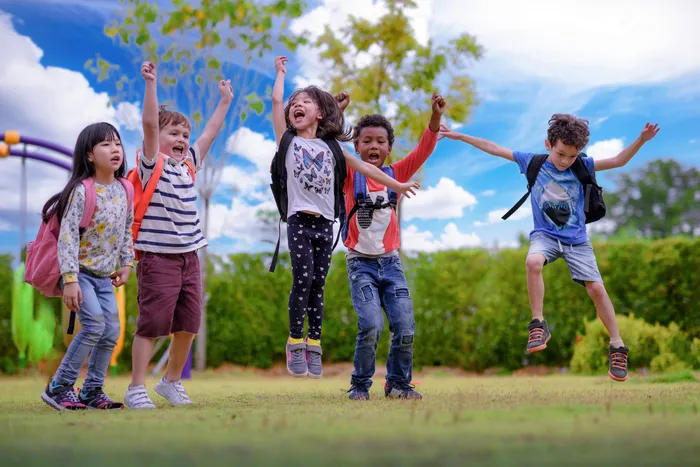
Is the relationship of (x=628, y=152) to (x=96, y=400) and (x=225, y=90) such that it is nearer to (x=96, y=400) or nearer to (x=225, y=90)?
(x=225, y=90)

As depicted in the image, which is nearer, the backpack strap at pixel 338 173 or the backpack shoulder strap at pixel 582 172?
the backpack strap at pixel 338 173

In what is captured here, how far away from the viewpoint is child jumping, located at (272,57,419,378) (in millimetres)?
4797

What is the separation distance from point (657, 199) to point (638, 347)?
3804 cm

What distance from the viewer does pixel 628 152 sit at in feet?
18.0

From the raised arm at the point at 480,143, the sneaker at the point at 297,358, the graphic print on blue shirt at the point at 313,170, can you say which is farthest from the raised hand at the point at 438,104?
the sneaker at the point at 297,358

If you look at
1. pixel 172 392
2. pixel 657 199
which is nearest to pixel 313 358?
pixel 172 392

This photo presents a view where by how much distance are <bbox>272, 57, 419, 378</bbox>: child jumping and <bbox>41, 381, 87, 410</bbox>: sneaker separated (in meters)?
1.38

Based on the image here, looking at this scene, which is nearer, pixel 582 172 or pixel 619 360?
→ pixel 619 360

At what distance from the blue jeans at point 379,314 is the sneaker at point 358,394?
36mm

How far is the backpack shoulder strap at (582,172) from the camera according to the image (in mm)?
5562

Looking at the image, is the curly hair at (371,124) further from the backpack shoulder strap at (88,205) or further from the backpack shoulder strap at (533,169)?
the backpack shoulder strap at (88,205)

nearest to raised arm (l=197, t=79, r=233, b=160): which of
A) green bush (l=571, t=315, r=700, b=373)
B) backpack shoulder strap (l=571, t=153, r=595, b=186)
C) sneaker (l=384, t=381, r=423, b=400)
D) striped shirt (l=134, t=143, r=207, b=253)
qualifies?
striped shirt (l=134, t=143, r=207, b=253)

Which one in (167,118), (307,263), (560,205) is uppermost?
(167,118)

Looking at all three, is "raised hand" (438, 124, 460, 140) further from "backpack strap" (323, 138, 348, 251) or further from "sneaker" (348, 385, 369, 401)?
"sneaker" (348, 385, 369, 401)
